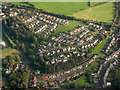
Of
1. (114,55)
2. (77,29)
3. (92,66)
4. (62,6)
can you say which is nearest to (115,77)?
(92,66)

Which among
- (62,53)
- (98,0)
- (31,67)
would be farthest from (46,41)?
(98,0)

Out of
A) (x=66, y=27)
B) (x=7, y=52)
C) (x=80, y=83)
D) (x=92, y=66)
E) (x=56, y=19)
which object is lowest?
(x=80, y=83)

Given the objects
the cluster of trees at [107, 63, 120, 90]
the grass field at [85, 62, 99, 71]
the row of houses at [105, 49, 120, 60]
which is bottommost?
the cluster of trees at [107, 63, 120, 90]

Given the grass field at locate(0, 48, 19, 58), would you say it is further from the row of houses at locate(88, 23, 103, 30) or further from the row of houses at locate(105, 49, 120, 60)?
the row of houses at locate(88, 23, 103, 30)

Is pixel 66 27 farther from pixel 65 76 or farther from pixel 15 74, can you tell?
pixel 15 74

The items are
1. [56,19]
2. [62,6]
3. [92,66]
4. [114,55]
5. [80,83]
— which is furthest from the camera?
[62,6]

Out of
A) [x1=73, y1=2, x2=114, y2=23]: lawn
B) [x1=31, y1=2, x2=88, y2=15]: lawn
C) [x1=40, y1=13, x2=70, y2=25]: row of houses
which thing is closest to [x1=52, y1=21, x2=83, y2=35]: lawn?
[x1=40, y1=13, x2=70, y2=25]: row of houses
